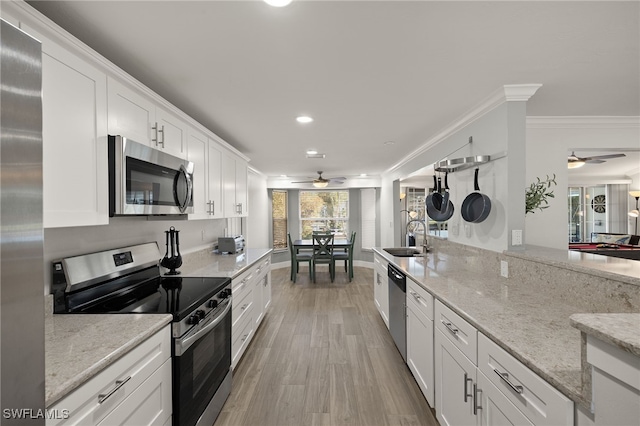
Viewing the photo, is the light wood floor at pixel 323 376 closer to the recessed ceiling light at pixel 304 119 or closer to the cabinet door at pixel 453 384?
the cabinet door at pixel 453 384

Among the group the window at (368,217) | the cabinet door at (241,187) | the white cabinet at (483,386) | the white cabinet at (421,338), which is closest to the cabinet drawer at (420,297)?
the white cabinet at (421,338)

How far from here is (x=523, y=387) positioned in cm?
107

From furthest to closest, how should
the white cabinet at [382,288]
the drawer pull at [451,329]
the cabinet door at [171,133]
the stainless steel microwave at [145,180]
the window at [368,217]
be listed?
1. the window at [368,217]
2. the white cabinet at [382,288]
3. the cabinet door at [171,133]
4. the drawer pull at [451,329]
5. the stainless steel microwave at [145,180]

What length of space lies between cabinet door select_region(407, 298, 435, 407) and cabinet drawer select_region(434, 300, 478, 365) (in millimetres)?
175

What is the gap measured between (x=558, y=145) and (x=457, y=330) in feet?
7.55

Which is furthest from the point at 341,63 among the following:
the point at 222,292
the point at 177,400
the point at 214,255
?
the point at 214,255

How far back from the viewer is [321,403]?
86.7 inches

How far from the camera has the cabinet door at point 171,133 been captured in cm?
201

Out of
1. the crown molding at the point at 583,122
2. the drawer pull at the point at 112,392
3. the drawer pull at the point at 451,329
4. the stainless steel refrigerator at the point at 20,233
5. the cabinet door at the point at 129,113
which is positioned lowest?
the drawer pull at the point at 451,329

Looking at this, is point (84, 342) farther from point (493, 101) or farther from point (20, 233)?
point (493, 101)

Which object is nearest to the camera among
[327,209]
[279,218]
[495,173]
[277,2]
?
[277,2]

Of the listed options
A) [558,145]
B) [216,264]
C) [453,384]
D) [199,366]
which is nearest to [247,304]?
[216,264]

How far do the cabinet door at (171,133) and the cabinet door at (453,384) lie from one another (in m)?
2.30

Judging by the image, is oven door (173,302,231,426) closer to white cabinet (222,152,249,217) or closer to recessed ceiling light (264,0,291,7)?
white cabinet (222,152,249,217)
